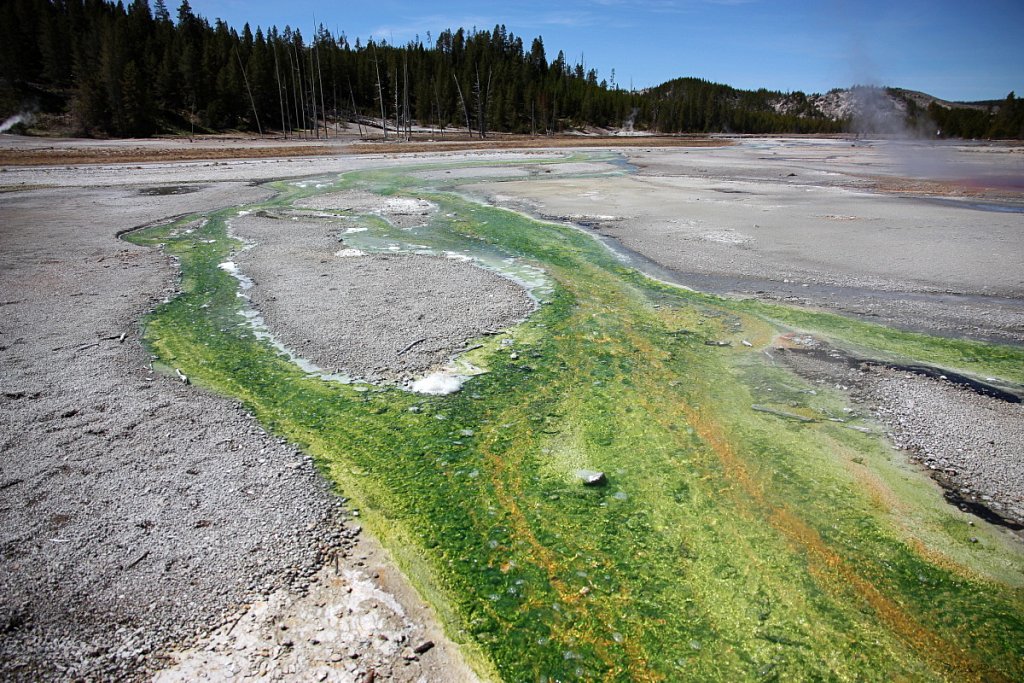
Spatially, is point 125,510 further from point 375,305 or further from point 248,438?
point 375,305

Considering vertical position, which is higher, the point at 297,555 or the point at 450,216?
the point at 450,216

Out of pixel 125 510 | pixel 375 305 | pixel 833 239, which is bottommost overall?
pixel 125 510

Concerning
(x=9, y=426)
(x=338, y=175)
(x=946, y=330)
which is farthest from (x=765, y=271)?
(x=338, y=175)

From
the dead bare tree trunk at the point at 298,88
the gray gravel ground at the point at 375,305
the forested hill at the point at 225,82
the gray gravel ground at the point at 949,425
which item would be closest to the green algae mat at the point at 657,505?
the gray gravel ground at the point at 949,425

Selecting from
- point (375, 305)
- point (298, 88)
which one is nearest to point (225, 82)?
point (298, 88)

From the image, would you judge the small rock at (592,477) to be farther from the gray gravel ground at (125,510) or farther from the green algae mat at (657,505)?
the gray gravel ground at (125,510)

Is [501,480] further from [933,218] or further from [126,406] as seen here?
[933,218]
